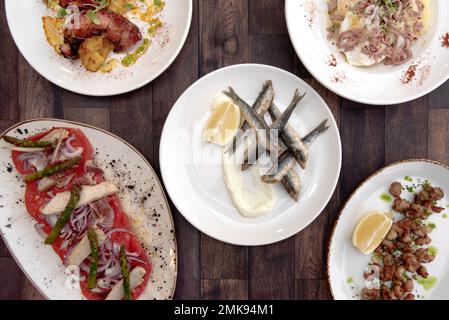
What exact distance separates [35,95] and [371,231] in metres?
2.27

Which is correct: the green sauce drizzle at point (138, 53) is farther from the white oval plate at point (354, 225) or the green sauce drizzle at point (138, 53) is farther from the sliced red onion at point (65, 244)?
the white oval plate at point (354, 225)

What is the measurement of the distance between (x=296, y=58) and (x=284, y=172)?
0.72 m

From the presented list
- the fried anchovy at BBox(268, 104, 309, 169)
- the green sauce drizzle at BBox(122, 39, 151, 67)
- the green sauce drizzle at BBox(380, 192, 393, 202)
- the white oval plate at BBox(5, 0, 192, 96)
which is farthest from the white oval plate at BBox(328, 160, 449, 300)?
the green sauce drizzle at BBox(122, 39, 151, 67)

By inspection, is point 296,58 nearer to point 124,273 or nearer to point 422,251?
point 422,251

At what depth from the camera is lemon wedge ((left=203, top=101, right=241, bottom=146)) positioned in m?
2.45

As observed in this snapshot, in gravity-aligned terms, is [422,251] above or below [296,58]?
below

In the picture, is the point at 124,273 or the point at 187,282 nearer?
the point at 124,273

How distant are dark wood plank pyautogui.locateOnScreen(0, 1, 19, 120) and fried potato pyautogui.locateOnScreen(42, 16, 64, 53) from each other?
0.29 metres

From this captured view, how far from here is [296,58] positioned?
2580mm

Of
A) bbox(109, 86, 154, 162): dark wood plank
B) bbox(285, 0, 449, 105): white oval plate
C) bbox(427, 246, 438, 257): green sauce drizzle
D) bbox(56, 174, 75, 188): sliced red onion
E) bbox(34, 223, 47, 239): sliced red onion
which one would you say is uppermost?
bbox(285, 0, 449, 105): white oval plate

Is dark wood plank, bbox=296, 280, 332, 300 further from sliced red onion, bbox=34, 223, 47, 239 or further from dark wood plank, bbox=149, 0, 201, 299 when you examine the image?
sliced red onion, bbox=34, 223, 47, 239

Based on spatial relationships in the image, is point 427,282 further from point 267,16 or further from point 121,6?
point 121,6

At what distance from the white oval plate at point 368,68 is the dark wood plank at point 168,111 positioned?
2.12ft

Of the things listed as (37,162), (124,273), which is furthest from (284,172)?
(37,162)
